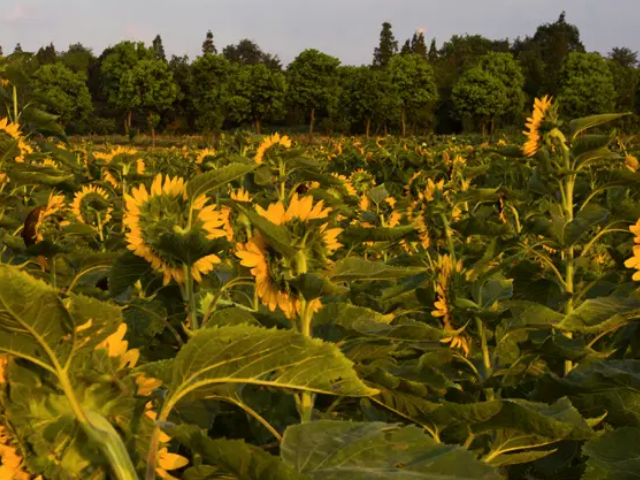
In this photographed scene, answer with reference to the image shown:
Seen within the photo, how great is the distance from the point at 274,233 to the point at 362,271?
180 mm

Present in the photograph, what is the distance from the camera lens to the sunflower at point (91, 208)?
12.7 ft

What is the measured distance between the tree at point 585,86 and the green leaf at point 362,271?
128ft

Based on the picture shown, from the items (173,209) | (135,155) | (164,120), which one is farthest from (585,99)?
(173,209)

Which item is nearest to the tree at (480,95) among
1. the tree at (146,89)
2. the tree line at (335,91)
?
the tree line at (335,91)

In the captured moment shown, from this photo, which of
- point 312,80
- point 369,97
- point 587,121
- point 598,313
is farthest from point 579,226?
point 369,97

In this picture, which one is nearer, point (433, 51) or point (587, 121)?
point (587, 121)

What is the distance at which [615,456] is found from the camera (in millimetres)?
1029

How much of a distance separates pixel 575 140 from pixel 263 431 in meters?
2.08

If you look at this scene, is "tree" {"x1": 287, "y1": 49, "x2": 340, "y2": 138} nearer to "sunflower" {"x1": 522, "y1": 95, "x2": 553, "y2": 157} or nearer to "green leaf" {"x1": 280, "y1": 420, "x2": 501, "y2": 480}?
"sunflower" {"x1": 522, "y1": 95, "x2": 553, "y2": 157}

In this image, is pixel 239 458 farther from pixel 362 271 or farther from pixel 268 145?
pixel 268 145

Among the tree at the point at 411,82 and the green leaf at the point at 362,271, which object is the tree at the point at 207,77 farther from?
the green leaf at the point at 362,271

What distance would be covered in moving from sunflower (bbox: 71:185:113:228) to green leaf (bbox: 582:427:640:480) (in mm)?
3263

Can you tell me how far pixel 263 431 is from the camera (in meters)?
1.17

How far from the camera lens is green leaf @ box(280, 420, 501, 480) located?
0.57 meters
